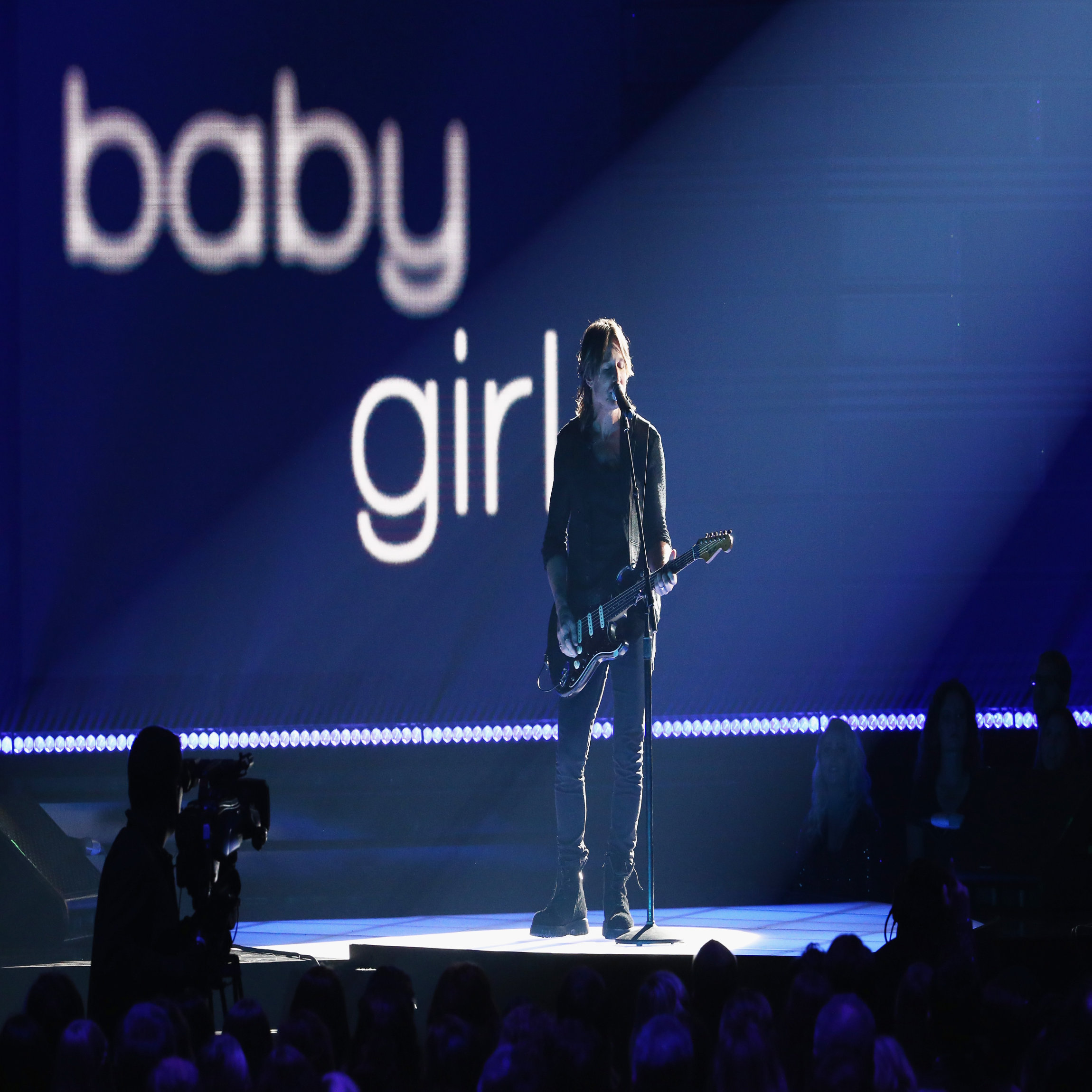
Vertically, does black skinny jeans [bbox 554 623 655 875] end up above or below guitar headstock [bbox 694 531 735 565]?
below

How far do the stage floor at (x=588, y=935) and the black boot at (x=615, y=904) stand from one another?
47mm

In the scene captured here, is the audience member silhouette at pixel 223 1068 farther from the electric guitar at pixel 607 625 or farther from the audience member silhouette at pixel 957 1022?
the electric guitar at pixel 607 625

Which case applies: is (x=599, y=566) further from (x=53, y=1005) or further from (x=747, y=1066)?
(x=747, y=1066)

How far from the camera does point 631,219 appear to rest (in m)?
7.46

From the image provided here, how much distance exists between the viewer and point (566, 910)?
5.57 m

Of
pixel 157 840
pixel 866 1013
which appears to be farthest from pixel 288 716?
pixel 866 1013

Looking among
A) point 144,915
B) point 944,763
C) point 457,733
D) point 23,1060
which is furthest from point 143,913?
point 944,763

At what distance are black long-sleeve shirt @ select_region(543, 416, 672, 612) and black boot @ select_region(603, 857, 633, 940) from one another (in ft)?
2.63

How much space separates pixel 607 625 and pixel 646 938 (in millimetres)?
917

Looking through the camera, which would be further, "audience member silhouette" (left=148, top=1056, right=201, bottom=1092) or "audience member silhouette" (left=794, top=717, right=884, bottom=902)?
"audience member silhouette" (left=794, top=717, right=884, bottom=902)

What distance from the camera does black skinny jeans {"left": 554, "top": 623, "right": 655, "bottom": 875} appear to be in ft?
17.9

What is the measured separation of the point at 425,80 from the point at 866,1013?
5.30 meters

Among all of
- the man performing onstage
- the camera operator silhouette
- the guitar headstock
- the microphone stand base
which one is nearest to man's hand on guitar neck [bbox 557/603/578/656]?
the man performing onstage

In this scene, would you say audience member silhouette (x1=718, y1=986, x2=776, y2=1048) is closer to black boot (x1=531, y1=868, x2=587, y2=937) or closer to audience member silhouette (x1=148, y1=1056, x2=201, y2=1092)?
audience member silhouette (x1=148, y1=1056, x2=201, y2=1092)
